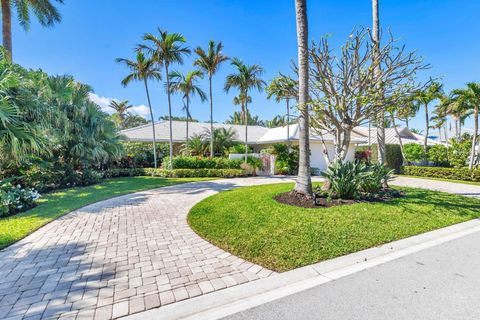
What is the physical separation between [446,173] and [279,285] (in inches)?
781

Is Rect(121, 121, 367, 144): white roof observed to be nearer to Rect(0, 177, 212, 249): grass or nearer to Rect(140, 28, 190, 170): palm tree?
Rect(140, 28, 190, 170): palm tree

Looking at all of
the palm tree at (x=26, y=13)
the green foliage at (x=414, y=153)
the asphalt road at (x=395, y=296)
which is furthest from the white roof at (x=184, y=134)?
the asphalt road at (x=395, y=296)

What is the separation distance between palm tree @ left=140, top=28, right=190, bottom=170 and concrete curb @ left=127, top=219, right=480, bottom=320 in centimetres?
1619

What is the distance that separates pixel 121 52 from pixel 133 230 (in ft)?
51.9

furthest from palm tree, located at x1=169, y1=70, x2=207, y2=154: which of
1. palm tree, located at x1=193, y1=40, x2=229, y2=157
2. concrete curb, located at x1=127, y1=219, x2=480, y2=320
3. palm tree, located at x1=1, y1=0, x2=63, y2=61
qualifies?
concrete curb, located at x1=127, y1=219, x2=480, y2=320

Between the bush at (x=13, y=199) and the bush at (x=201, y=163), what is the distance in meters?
9.25

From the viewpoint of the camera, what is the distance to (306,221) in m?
5.75

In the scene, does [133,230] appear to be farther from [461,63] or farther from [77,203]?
[461,63]

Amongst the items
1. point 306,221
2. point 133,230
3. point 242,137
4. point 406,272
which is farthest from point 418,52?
point 242,137

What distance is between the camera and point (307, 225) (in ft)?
18.0

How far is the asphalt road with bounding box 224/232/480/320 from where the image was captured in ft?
8.79

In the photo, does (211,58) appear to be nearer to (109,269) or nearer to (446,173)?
(109,269)

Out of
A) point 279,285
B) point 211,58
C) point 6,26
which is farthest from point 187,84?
point 279,285

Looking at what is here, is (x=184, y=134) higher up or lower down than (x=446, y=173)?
higher up
